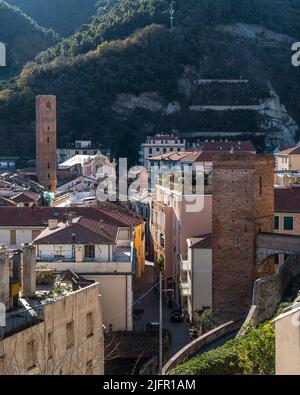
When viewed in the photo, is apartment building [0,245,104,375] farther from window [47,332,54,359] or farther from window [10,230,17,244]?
window [10,230,17,244]

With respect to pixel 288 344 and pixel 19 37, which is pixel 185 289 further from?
pixel 19 37

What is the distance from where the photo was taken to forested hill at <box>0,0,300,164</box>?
363 ft

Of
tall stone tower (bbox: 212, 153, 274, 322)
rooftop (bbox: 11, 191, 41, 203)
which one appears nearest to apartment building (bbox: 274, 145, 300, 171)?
rooftop (bbox: 11, 191, 41, 203)

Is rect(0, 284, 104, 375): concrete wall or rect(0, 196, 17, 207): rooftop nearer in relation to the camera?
rect(0, 284, 104, 375): concrete wall

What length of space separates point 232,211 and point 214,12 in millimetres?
107533

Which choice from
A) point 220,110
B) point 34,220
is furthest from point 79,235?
point 220,110

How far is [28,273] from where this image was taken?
66.7 ft

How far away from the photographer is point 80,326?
19406mm

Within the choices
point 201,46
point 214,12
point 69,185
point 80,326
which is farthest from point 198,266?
point 214,12

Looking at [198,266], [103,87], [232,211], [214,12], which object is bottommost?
[198,266]

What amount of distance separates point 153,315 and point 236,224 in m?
6.03

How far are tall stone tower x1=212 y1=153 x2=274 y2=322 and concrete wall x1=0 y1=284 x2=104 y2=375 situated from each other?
1271 centimetres

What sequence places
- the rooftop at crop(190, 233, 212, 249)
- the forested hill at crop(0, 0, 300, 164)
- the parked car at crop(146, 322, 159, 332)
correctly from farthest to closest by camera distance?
1. the forested hill at crop(0, 0, 300, 164)
2. the rooftop at crop(190, 233, 212, 249)
3. the parked car at crop(146, 322, 159, 332)
